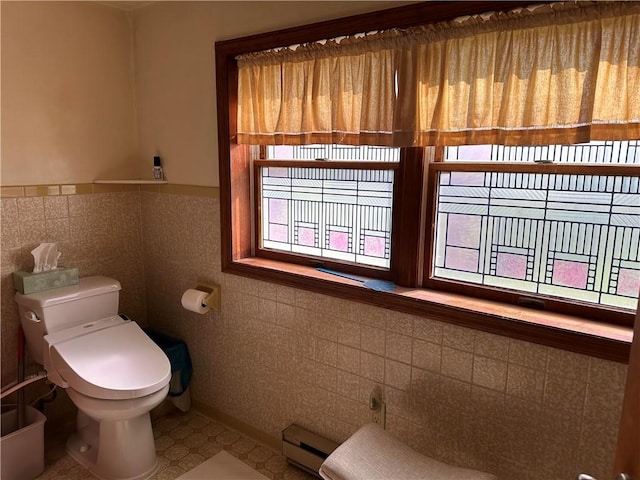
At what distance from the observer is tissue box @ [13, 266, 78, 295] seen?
2232 millimetres

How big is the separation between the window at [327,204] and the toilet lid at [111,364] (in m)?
0.76

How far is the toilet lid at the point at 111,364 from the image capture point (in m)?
1.98

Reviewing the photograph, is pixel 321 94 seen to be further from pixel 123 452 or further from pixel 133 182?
pixel 123 452

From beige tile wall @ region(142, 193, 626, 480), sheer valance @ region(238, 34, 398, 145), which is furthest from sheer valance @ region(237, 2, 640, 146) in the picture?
beige tile wall @ region(142, 193, 626, 480)

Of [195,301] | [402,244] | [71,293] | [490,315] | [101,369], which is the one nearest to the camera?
[490,315]

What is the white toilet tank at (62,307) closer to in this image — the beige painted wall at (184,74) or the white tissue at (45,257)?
the white tissue at (45,257)

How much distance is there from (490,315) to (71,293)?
192 cm

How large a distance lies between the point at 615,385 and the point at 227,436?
189cm

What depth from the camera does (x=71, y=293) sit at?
228 cm

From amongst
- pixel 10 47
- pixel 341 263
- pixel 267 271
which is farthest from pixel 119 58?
pixel 341 263

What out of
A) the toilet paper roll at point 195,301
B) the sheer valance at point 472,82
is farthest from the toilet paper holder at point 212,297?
the sheer valance at point 472,82

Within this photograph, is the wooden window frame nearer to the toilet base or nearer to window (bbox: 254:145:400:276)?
window (bbox: 254:145:400:276)

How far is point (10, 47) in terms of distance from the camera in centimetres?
219

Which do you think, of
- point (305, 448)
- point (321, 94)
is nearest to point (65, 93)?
point (321, 94)
